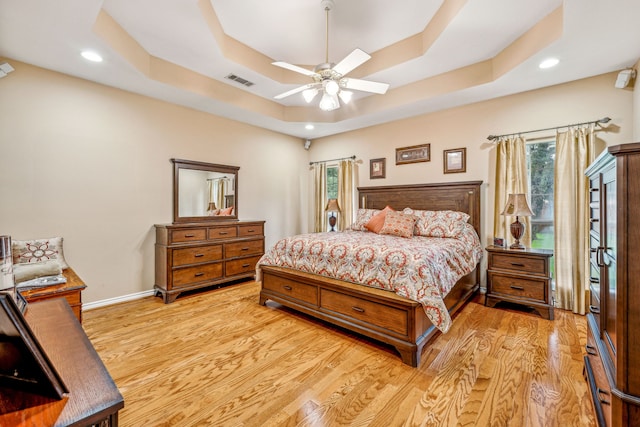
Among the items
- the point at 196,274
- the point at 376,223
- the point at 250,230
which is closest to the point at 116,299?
the point at 196,274

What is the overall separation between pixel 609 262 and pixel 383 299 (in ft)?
4.51

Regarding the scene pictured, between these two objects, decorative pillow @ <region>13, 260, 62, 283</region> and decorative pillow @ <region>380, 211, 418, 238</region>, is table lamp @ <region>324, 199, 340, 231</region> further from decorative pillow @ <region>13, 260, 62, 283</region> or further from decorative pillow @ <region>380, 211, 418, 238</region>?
decorative pillow @ <region>13, 260, 62, 283</region>

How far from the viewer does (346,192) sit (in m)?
5.18

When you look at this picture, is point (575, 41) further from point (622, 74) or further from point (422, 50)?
point (422, 50)

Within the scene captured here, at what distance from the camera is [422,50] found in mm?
3131

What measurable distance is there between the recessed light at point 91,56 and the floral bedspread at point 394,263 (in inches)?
101

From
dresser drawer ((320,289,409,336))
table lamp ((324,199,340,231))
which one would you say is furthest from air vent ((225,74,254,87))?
dresser drawer ((320,289,409,336))

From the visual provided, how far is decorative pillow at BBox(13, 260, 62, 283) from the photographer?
2.31m

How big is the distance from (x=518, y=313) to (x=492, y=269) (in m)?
0.51

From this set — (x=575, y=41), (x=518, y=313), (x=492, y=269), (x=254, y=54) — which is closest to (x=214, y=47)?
(x=254, y=54)

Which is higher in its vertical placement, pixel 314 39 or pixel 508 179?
pixel 314 39

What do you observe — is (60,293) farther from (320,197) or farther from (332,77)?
(320,197)

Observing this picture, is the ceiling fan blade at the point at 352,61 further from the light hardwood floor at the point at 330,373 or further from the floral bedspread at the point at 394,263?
the light hardwood floor at the point at 330,373

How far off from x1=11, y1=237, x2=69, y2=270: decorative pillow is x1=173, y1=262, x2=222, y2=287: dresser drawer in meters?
1.08
